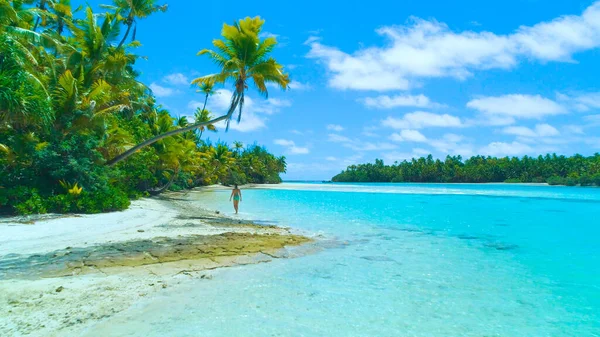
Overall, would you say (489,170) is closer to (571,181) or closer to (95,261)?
(571,181)

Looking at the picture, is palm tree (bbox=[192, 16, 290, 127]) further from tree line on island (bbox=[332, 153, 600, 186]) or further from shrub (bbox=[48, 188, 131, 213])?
tree line on island (bbox=[332, 153, 600, 186])

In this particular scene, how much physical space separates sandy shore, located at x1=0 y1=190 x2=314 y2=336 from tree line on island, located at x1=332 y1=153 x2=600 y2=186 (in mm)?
90348

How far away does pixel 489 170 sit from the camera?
4205 inches

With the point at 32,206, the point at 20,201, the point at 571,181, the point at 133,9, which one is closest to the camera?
the point at 32,206

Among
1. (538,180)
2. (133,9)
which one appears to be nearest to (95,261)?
(133,9)

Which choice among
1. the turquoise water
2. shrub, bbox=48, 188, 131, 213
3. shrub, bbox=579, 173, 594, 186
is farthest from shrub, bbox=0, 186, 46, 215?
shrub, bbox=579, 173, 594, 186

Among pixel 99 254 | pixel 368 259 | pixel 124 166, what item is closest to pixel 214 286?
pixel 99 254

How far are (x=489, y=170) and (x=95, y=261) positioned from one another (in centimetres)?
11417

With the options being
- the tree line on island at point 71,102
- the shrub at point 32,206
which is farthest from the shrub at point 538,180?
the shrub at point 32,206

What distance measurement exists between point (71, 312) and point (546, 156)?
114 m

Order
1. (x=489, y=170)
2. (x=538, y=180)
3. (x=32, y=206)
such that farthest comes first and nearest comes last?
1. (x=489, y=170)
2. (x=538, y=180)
3. (x=32, y=206)

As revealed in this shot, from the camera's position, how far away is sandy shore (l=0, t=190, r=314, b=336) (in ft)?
15.8

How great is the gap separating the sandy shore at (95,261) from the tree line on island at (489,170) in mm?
90348

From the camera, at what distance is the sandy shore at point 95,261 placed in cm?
482
